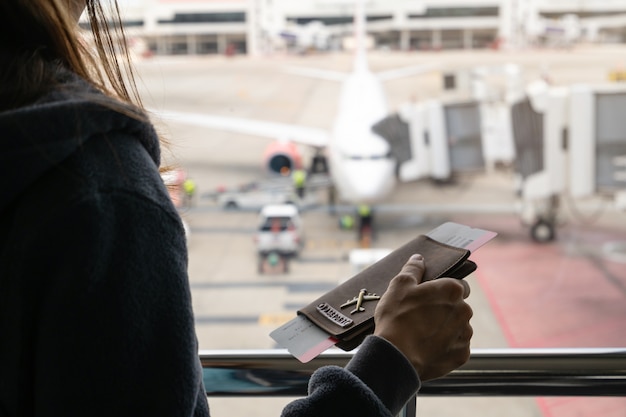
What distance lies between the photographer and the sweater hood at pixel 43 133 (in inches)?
9.9

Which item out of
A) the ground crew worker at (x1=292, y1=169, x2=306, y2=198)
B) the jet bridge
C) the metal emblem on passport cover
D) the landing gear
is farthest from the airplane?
the metal emblem on passport cover

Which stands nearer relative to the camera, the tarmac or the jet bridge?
the jet bridge

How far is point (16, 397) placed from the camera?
10.7 inches

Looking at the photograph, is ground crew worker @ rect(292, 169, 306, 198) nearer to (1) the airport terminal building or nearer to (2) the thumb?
(1) the airport terminal building

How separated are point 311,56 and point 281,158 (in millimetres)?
4916

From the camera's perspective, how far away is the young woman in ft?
0.84

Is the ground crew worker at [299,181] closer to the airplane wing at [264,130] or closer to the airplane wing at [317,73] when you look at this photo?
the airplane wing at [264,130]

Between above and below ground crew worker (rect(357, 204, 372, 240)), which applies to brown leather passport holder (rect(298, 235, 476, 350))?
above

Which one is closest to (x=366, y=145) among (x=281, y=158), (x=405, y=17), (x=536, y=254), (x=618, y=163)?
(x=281, y=158)

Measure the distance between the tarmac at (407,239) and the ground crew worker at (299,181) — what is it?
0.41 meters

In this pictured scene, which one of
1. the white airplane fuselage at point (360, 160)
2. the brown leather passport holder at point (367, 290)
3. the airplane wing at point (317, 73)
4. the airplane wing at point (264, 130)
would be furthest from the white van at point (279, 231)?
the brown leather passport holder at point (367, 290)

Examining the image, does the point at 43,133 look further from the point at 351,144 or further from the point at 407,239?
the point at 407,239

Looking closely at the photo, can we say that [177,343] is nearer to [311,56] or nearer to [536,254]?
[536,254]

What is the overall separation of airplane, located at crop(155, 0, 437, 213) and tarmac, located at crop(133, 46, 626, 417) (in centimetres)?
75
